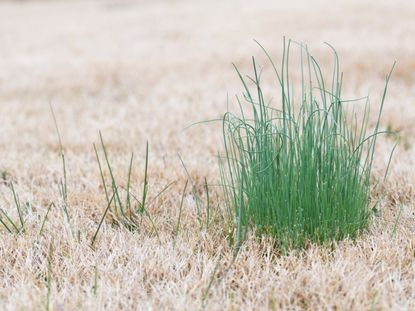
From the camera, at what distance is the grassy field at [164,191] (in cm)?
180

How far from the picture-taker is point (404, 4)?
875 cm

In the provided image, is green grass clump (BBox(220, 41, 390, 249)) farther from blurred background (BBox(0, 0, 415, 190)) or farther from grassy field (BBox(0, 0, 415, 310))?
blurred background (BBox(0, 0, 415, 190))

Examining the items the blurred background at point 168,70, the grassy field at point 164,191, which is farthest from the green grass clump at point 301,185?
the blurred background at point 168,70

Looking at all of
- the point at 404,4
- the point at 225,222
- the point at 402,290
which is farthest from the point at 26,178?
the point at 404,4

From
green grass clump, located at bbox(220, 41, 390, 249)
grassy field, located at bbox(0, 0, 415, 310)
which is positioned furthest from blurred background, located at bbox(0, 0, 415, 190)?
green grass clump, located at bbox(220, 41, 390, 249)

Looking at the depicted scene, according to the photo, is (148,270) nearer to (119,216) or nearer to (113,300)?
(113,300)

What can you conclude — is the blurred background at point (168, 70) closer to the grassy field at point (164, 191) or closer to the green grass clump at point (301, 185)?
the grassy field at point (164, 191)

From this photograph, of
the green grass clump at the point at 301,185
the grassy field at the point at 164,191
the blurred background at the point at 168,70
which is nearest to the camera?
the grassy field at the point at 164,191

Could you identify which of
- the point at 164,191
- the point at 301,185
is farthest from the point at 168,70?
the point at 301,185

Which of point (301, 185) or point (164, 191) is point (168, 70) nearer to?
point (164, 191)

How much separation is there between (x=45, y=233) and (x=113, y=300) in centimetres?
56

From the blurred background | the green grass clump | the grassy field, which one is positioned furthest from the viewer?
the blurred background

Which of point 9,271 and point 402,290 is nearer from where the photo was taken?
point 402,290

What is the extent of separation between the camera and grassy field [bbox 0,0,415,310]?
1.80 metres
